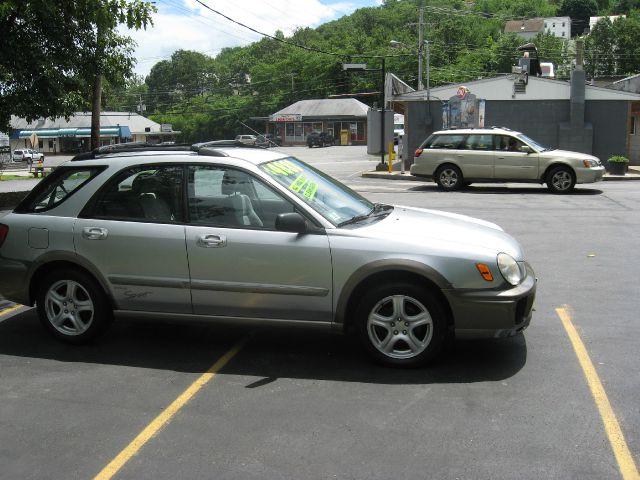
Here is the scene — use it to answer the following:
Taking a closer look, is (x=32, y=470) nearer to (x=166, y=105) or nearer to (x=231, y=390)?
(x=231, y=390)

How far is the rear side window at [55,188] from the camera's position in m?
5.79

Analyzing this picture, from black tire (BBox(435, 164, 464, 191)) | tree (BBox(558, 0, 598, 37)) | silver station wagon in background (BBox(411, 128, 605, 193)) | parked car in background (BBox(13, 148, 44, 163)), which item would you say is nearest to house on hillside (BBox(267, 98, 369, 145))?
parked car in background (BBox(13, 148, 44, 163))

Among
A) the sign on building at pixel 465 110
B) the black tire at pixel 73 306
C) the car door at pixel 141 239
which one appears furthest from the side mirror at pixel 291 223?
the sign on building at pixel 465 110

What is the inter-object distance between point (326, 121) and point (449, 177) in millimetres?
64853

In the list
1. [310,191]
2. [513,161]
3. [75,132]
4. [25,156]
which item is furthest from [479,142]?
[75,132]

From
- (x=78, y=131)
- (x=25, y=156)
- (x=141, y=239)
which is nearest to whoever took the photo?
(x=141, y=239)

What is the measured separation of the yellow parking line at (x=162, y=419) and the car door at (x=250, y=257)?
42cm

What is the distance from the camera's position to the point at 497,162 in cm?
1952

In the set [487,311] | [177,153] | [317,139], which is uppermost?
[317,139]

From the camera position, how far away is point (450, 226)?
18.0ft

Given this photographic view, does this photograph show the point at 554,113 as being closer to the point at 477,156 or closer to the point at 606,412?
the point at 477,156

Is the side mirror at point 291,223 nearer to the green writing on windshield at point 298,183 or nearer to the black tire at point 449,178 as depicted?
the green writing on windshield at point 298,183

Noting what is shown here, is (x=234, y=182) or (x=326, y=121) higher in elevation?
(x=326, y=121)

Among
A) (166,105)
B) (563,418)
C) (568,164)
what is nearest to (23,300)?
(563,418)
